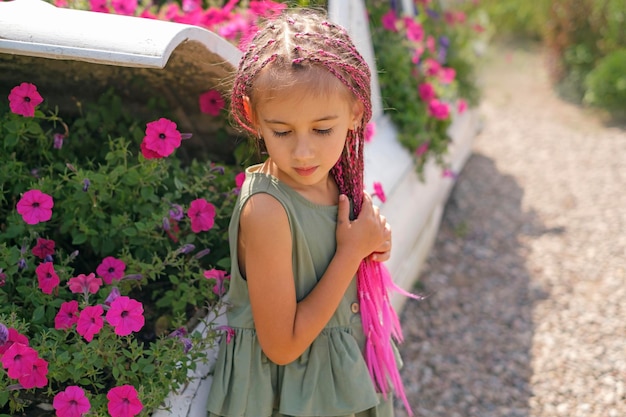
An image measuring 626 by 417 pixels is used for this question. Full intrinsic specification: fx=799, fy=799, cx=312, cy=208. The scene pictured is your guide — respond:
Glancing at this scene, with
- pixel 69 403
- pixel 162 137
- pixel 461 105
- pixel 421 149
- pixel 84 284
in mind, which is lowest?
pixel 69 403

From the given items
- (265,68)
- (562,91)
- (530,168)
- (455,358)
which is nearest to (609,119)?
(562,91)

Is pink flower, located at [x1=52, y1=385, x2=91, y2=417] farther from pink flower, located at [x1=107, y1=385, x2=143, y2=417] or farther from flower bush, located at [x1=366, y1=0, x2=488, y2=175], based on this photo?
flower bush, located at [x1=366, y1=0, x2=488, y2=175]

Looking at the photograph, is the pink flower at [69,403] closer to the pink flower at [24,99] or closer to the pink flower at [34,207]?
the pink flower at [34,207]

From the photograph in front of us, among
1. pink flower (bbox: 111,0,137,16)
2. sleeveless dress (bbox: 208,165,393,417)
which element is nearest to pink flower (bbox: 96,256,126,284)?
sleeveless dress (bbox: 208,165,393,417)

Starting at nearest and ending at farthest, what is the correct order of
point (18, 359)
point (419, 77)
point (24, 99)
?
point (18, 359) → point (24, 99) → point (419, 77)

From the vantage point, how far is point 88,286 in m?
2.06

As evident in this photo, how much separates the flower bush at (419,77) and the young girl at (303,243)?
63.0 inches

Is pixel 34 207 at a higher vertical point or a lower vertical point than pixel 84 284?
higher

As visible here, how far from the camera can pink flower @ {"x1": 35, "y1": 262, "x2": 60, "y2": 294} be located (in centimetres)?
206

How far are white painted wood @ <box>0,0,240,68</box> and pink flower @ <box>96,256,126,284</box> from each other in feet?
1.86

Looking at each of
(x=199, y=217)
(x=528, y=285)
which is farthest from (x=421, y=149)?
(x=199, y=217)

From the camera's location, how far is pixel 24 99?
2291mm

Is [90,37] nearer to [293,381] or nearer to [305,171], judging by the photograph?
[305,171]

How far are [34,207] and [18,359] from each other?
0.51 metres
